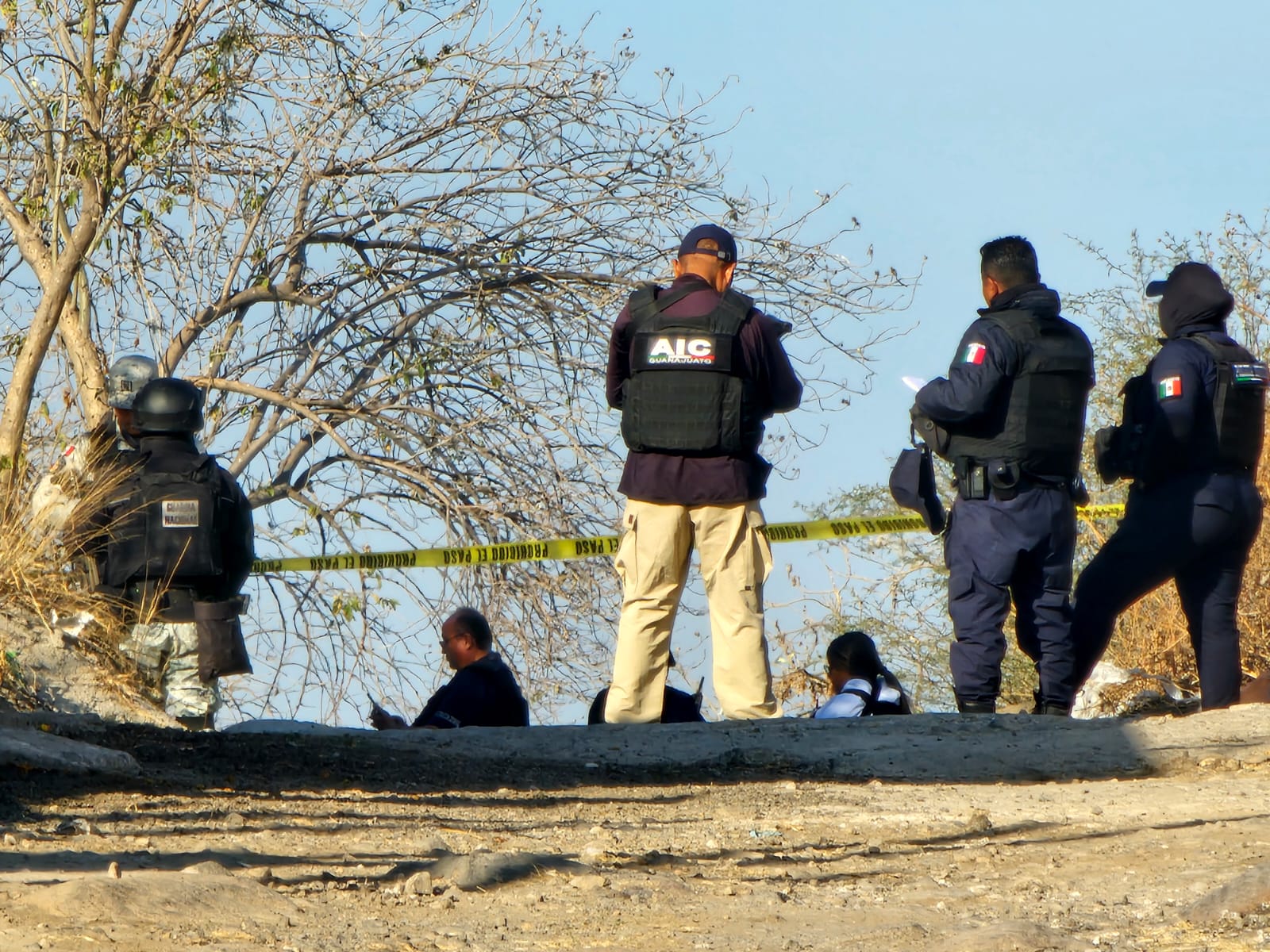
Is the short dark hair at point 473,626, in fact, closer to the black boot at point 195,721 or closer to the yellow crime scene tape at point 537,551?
the black boot at point 195,721

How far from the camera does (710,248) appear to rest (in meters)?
6.27

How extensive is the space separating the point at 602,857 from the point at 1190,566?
3.45 m

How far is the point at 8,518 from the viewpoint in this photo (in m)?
6.80

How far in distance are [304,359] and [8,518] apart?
153 inches

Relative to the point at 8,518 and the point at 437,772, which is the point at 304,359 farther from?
the point at 437,772

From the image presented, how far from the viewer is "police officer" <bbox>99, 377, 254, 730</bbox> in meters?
6.49

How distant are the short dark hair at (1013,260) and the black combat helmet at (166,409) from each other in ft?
9.83

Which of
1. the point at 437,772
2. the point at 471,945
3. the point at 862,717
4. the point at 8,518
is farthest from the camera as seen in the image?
the point at 8,518

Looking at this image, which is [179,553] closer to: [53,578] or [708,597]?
[53,578]

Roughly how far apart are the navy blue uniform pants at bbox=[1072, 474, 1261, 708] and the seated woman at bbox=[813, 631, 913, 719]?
81 centimetres

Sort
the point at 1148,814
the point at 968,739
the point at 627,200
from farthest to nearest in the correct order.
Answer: the point at 627,200 < the point at 968,739 < the point at 1148,814

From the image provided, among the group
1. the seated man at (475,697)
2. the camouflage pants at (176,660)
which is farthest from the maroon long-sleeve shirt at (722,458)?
the camouflage pants at (176,660)

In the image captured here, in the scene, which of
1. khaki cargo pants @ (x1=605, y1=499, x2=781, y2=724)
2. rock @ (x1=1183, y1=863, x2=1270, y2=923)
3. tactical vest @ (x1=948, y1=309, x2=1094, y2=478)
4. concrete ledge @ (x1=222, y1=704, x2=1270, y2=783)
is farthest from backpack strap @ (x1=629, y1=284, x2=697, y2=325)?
rock @ (x1=1183, y1=863, x2=1270, y2=923)

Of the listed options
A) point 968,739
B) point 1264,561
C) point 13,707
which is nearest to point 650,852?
point 968,739
